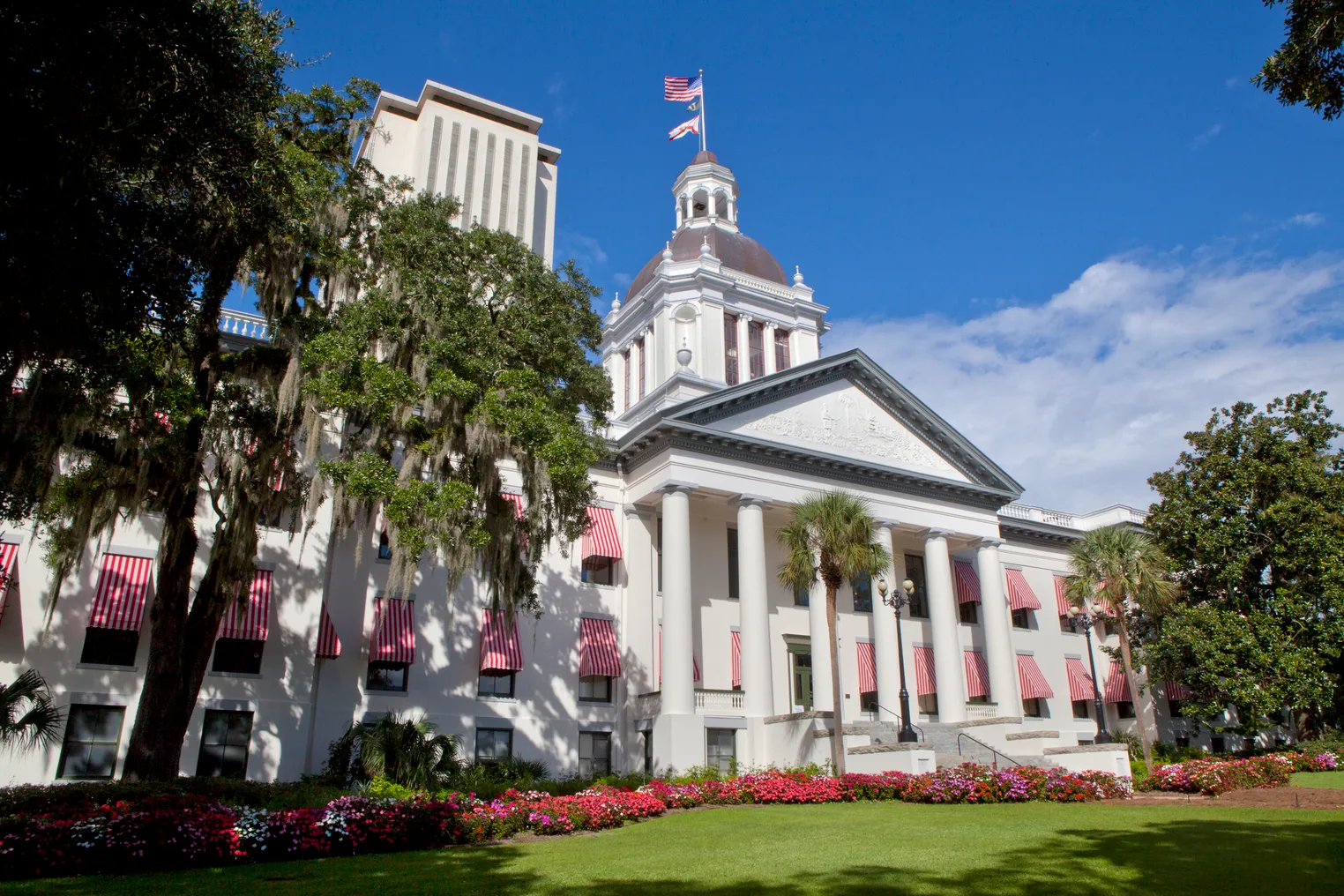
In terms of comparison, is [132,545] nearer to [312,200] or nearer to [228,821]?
[312,200]

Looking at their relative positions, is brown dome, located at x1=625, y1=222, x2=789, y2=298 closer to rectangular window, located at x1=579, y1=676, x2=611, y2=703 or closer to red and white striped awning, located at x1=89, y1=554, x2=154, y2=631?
rectangular window, located at x1=579, y1=676, x2=611, y2=703

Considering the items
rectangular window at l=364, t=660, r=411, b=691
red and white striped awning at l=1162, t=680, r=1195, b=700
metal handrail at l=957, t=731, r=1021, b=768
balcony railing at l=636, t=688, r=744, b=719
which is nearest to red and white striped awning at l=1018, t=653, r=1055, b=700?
red and white striped awning at l=1162, t=680, r=1195, b=700

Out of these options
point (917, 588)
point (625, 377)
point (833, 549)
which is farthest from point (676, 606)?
point (625, 377)

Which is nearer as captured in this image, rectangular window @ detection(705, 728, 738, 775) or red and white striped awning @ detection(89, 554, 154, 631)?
red and white striped awning @ detection(89, 554, 154, 631)

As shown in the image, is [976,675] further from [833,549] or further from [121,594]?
[121,594]

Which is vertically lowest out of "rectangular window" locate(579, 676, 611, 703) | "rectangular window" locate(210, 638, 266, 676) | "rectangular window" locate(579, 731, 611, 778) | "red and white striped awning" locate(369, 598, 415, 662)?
"rectangular window" locate(579, 731, 611, 778)

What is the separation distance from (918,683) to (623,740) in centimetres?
1165

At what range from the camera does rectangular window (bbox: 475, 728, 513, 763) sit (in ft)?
88.5

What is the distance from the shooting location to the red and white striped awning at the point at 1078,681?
1507 inches

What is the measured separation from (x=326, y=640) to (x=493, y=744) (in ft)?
19.5

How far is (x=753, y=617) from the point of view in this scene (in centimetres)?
2884

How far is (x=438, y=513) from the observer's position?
56.9 feet

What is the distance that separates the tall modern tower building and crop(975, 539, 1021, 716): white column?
27.6 m


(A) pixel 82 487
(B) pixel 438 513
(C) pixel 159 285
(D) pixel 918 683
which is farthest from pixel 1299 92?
(D) pixel 918 683
